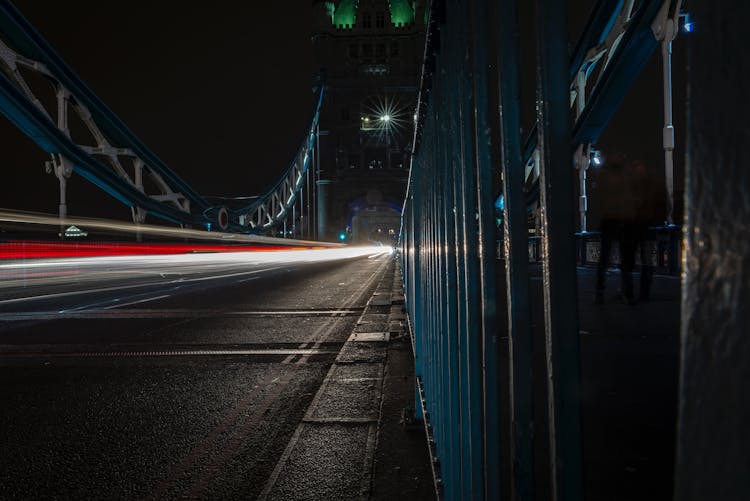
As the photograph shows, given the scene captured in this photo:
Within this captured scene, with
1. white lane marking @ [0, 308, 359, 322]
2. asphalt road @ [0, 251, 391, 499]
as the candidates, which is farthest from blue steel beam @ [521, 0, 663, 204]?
asphalt road @ [0, 251, 391, 499]

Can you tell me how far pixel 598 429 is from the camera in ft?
8.98

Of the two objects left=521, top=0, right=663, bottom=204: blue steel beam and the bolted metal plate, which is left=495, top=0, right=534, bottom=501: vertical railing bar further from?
left=521, top=0, right=663, bottom=204: blue steel beam

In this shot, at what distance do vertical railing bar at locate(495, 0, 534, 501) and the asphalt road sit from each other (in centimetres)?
162

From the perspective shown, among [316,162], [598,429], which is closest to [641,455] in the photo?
[598,429]

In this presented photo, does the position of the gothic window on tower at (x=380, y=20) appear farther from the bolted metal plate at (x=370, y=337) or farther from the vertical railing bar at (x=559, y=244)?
the vertical railing bar at (x=559, y=244)

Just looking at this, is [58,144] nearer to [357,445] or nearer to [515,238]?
[357,445]

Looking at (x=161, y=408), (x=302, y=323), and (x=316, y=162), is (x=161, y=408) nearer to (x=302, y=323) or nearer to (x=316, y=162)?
(x=302, y=323)

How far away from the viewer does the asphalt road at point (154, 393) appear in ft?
8.11

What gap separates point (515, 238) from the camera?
3.18 feet

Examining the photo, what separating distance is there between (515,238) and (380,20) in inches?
3024

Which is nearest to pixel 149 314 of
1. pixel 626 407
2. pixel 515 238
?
pixel 626 407

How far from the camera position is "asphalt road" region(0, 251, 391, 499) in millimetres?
2473

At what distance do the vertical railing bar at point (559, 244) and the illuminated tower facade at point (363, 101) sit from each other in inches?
2347

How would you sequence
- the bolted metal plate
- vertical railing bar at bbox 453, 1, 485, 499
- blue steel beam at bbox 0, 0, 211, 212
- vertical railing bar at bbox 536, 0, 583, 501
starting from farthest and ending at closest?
blue steel beam at bbox 0, 0, 211, 212, the bolted metal plate, vertical railing bar at bbox 453, 1, 485, 499, vertical railing bar at bbox 536, 0, 583, 501
